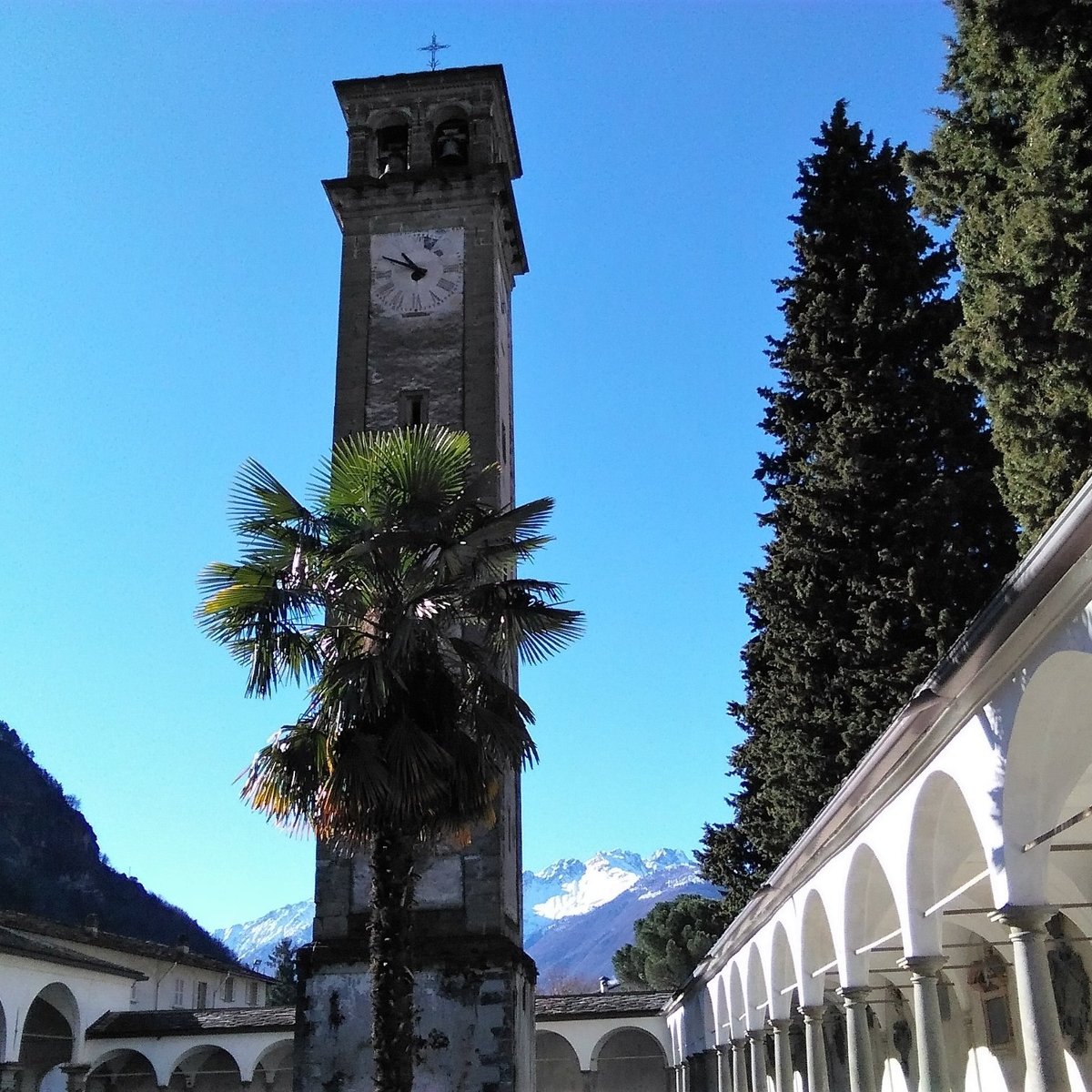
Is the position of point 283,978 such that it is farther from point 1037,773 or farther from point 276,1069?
point 1037,773

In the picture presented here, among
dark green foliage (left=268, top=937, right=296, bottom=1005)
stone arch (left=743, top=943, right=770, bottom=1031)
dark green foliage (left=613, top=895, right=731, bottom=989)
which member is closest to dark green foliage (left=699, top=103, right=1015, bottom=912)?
stone arch (left=743, top=943, right=770, bottom=1031)

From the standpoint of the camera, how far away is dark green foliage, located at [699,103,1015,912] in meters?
20.1

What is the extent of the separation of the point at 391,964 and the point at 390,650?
275 cm

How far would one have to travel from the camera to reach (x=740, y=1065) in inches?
974

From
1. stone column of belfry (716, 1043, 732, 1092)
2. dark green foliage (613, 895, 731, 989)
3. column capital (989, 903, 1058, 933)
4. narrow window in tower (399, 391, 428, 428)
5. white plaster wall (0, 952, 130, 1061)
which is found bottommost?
stone column of belfry (716, 1043, 732, 1092)

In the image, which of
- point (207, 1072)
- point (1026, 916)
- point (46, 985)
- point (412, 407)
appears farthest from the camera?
point (207, 1072)

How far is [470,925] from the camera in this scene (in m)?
19.4

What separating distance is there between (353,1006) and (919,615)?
1034 cm

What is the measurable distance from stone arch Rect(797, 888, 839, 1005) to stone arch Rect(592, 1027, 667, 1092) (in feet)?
79.9

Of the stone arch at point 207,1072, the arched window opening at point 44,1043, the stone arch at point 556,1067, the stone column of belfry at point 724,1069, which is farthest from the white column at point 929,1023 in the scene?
the stone arch at point 556,1067

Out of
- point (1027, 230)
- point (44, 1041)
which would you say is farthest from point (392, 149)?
point (44, 1041)

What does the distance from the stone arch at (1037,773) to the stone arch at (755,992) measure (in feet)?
45.1

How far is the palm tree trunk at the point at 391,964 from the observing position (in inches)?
433

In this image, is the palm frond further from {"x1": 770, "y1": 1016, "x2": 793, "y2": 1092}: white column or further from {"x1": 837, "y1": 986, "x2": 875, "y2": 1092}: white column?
{"x1": 770, "y1": 1016, "x2": 793, "y2": 1092}: white column
